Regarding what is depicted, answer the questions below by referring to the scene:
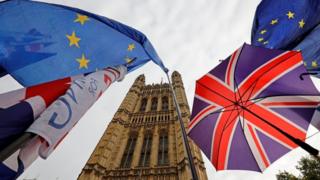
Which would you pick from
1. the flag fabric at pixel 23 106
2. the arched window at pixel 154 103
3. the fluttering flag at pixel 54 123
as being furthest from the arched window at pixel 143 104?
the flag fabric at pixel 23 106

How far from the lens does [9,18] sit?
3650 millimetres

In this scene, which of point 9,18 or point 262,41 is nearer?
point 9,18

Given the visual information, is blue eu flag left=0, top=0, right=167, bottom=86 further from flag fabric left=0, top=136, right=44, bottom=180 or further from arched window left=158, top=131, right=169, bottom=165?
arched window left=158, top=131, right=169, bottom=165

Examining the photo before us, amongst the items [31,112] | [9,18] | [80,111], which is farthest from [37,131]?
[9,18]

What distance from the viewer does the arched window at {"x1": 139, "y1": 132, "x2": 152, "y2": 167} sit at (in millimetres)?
18531

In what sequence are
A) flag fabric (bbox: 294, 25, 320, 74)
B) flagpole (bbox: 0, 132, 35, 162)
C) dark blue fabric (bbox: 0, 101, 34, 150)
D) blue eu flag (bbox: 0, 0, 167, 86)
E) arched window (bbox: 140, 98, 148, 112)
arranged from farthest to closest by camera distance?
arched window (bbox: 140, 98, 148, 112) < flag fabric (bbox: 294, 25, 320, 74) < blue eu flag (bbox: 0, 0, 167, 86) < dark blue fabric (bbox: 0, 101, 34, 150) < flagpole (bbox: 0, 132, 35, 162)

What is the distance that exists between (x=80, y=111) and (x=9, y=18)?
7.91ft

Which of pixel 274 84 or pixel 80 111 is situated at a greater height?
pixel 274 84

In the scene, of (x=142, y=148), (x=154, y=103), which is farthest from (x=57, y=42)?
(x=154, y=103)

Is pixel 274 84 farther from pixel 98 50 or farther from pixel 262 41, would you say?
pixel 98 50

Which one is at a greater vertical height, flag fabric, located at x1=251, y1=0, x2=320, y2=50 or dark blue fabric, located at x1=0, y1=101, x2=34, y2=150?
flag fabric, located at x1=251, y1=0, x2=320, y2=50

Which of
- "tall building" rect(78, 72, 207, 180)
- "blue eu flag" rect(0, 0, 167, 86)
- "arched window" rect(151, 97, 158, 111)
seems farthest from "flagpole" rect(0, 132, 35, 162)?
"arched window" rect(151, 97, 158, 111)

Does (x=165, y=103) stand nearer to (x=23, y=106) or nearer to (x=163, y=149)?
(x=163, y=149)

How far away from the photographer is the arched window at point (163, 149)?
18.5m
